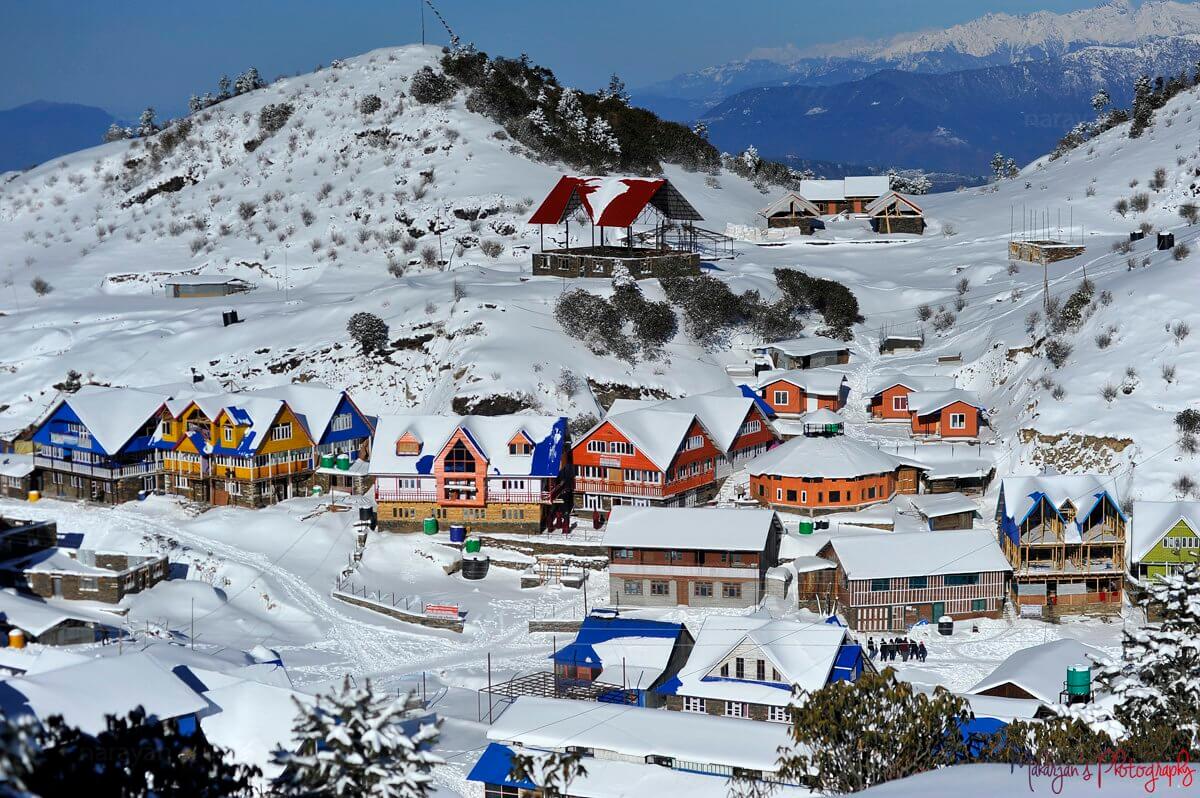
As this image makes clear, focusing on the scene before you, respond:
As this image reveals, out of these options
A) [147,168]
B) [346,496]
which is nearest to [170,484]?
[346,496]

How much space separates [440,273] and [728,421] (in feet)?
98.0

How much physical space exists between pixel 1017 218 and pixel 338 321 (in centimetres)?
4894

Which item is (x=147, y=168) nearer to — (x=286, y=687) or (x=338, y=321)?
(x=338, y=321)

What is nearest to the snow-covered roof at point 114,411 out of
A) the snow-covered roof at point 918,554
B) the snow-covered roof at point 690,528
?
the snow-covered roof at point 690,528

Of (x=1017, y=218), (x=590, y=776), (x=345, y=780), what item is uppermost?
(x=1017, y=218)

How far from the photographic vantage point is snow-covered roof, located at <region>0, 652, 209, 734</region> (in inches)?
1347

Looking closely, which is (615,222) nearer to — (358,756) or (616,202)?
(616,202)

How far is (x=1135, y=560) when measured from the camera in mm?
54688

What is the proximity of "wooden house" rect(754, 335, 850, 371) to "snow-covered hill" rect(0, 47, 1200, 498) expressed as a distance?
1171mm

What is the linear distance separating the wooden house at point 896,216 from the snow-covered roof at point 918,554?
5271cm

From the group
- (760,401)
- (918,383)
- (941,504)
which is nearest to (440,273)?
(760,401)

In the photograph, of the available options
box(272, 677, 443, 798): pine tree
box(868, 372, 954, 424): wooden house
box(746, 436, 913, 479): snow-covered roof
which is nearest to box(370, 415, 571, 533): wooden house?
box(746, 436, 913, 479): snow-covered roof

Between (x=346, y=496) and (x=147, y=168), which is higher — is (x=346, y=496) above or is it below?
below

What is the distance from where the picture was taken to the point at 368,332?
76.9 metres
